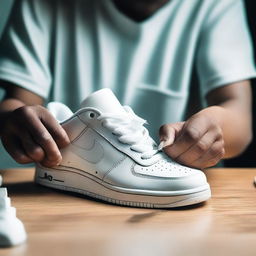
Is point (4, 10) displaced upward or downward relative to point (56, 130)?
upward

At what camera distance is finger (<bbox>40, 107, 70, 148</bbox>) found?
26.5 inches

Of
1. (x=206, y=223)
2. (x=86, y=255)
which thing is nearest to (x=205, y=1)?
(x=206, y=223)

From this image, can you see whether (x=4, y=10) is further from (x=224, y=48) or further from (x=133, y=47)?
(x=224, y=48)

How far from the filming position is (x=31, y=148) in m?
0.67

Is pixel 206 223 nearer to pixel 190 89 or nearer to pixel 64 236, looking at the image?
pixel 64 236

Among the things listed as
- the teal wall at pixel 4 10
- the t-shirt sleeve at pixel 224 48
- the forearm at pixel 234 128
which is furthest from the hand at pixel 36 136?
the teal wall at pixel 4 10

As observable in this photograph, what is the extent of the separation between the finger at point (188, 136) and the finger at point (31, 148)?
181 millimetres

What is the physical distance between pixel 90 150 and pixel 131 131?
0.06 m

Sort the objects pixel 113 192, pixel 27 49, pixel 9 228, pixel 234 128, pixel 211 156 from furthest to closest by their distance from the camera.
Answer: pixel 27 49, pixel 234 128, pixel 211 156, pixel 113 192, pixel 9 228

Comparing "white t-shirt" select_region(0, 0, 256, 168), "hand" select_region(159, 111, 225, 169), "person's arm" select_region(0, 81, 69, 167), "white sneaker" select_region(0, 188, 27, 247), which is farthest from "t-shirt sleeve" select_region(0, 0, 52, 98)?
"white sneaker" select_region(0, 188, 27, 247)

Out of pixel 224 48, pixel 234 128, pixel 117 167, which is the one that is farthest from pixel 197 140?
pixel 224 48

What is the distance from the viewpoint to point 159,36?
124 cm

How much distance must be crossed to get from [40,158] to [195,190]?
23 cm

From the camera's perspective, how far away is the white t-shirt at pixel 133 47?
1200 millimetres
